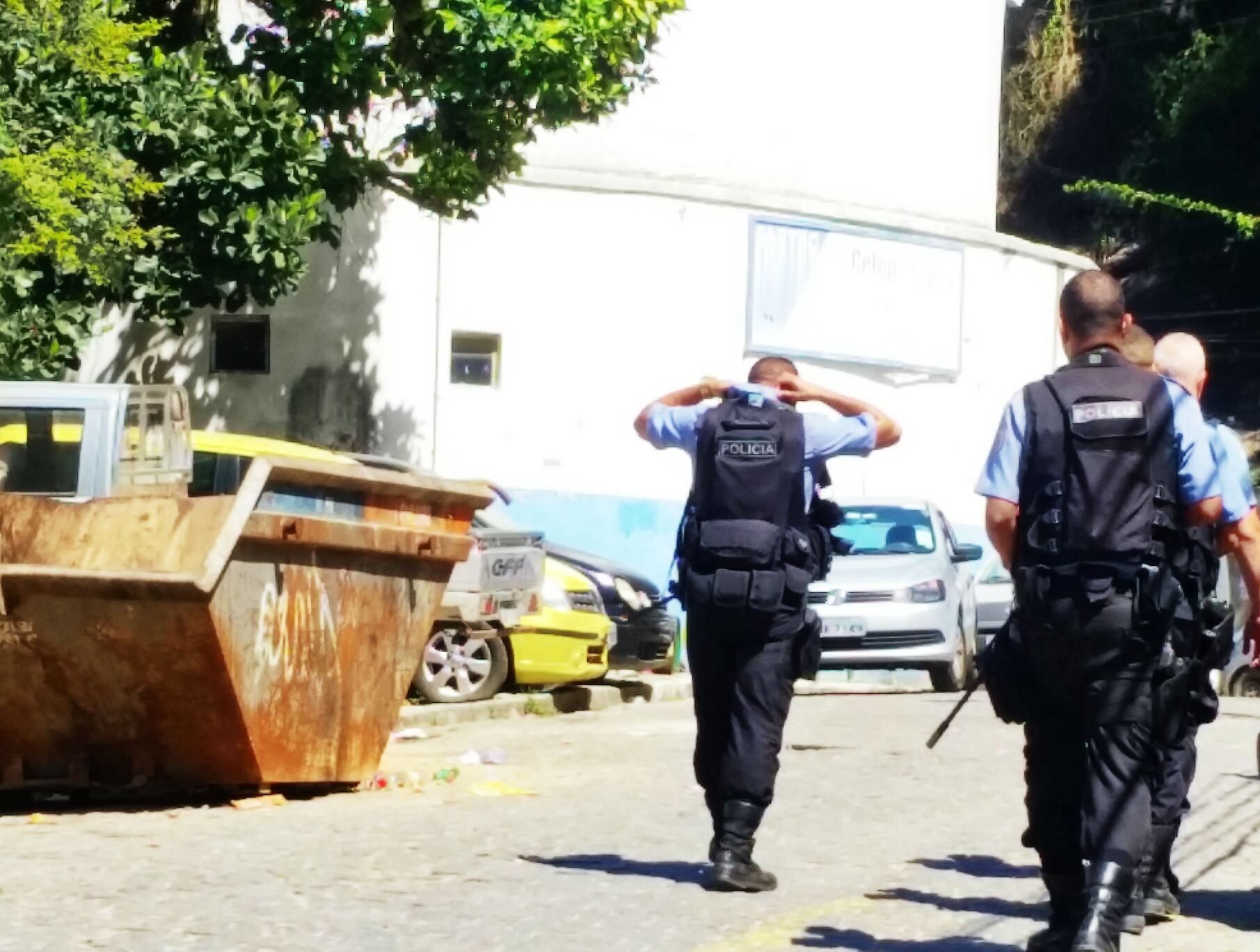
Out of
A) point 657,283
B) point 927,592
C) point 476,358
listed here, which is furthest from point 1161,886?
point 657,283

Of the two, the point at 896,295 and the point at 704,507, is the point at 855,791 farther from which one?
the point at 896,295

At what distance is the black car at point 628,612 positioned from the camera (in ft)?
57.1

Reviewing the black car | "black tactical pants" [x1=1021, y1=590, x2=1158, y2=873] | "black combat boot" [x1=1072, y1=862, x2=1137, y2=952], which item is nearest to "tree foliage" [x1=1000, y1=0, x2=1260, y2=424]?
the black car

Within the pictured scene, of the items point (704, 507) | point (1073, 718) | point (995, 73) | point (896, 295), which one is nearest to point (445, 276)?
point (896, 295)

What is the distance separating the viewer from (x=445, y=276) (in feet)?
75.1

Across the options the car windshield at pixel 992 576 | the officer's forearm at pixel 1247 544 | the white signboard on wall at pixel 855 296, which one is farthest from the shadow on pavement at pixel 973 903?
the white signboard on wall at pixel 855 296

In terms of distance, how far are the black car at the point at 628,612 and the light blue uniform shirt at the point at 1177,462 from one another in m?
11.0

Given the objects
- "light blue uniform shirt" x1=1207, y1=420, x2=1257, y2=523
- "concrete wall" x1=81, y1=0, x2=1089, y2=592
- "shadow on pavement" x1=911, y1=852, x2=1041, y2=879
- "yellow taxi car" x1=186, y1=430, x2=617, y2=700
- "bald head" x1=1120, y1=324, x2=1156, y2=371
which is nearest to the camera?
"light blue uniform shirt" x1=1207, y1=420, x2=1257, y2=523

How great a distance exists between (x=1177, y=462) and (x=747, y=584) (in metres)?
1.66

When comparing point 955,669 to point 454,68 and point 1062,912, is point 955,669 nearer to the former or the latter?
point 454,68

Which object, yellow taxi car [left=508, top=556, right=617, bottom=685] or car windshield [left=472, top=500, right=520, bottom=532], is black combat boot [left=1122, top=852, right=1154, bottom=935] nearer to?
car windshield [left=472, top=500, right=520, bottom=532]

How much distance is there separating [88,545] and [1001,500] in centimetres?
500

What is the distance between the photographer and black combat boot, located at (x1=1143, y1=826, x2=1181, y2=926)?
7.07m

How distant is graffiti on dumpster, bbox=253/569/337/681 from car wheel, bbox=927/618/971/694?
10.4 metres
